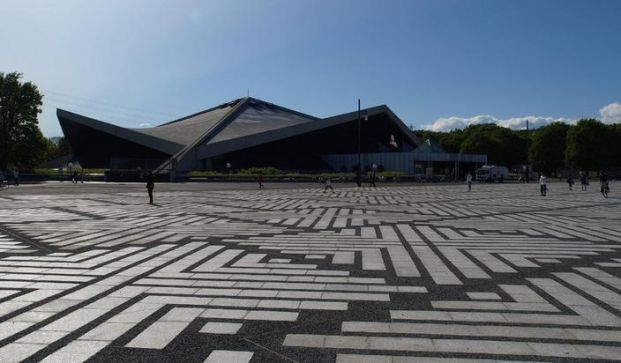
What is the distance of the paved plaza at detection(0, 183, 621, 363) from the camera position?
4.63 meters

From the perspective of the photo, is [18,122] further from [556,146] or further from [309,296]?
[556,146]

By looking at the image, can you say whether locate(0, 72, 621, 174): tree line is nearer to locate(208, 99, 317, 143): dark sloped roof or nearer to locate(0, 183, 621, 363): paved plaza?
locate(208, 99, 317, 143): dark sloped roof

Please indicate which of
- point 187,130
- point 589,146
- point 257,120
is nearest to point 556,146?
point 589,146

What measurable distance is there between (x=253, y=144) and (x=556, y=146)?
6064 centimetres

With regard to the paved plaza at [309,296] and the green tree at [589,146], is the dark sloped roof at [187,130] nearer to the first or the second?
the green tree at [589,146]

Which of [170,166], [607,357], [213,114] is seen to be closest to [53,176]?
[170,166]

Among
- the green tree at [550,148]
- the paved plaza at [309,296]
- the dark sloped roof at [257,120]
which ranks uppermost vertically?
the dark sloped roof at [257,120]

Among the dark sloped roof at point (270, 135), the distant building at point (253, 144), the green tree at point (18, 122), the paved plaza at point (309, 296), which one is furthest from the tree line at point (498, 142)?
the paved plaza at point (309, 296)

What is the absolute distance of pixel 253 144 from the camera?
67.1 m

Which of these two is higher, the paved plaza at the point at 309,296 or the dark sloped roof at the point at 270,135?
the dark sloped roof at the point at 270,135

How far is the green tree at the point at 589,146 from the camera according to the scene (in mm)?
87312

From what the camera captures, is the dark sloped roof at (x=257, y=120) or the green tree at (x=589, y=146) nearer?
the dark sloped roof at (x=257, y=120)

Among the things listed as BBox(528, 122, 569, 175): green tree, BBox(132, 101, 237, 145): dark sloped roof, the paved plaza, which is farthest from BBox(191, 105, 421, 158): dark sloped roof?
the paved plaza

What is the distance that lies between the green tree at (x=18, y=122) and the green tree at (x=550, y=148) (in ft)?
271
